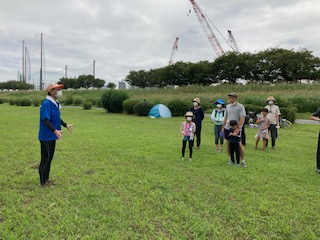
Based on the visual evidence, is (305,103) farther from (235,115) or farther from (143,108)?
(235,115)

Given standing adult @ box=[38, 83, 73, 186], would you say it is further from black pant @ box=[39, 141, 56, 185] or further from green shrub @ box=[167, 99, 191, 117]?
green shrub @ box=[167, 99, 191, 117]

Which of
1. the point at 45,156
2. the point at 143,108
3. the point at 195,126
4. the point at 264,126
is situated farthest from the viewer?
the point at 143,108

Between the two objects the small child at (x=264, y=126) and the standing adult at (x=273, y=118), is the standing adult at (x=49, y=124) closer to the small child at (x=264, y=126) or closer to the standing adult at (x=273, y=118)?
the small child at (x=264, y=126)

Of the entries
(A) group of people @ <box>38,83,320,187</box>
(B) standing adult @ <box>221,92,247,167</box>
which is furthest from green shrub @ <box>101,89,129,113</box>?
(B) standing adult @ <box>221,92,247,167</box>

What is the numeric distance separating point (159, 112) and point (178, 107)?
5.96 feet

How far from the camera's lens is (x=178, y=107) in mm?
21141

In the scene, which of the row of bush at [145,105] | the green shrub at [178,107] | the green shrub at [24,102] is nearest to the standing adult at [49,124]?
the row of bush at [145,105]

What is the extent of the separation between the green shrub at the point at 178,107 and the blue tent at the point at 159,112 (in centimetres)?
53

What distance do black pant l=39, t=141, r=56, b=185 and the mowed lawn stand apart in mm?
210

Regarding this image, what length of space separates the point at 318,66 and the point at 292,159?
33399 mm

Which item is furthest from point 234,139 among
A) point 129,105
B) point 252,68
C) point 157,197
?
point 252,68

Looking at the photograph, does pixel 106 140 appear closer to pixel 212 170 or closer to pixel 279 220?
pixel 212 170

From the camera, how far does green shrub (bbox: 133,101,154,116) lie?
856 inches

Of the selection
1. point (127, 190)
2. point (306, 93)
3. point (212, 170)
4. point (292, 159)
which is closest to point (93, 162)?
point (127, 190)
